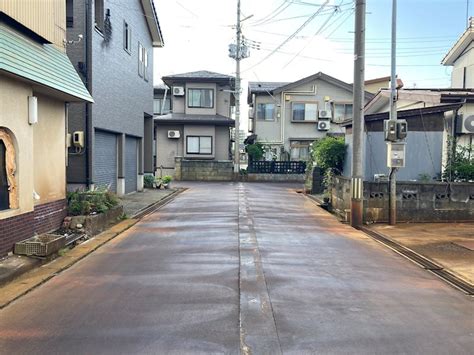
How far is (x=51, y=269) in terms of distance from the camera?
24.8 feet

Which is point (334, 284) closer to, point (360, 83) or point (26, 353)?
point (26, 353)

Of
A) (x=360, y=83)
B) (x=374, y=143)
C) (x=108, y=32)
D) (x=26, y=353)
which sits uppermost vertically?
(x=108, y=32)

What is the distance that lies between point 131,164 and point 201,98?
17184 mm

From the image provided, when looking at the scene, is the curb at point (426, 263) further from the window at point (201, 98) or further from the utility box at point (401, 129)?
the window at point (201, 98)

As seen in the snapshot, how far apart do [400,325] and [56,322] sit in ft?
11.9

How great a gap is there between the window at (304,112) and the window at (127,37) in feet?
63.6

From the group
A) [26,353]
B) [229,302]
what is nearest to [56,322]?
[26,353]

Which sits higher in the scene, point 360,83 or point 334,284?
point 360,83

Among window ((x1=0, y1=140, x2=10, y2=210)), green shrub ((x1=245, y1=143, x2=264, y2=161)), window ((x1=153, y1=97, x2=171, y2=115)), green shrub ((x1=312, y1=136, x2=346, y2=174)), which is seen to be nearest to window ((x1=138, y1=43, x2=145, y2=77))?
green shrub ((x1=312, y1=136, x2=346, y2=174))

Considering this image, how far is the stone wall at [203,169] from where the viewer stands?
3472cm

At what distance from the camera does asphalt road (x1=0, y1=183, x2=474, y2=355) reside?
4523 millimetres

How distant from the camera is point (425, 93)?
14961mm

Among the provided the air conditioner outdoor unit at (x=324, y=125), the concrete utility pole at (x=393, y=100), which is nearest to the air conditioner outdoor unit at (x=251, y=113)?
the air conditioner outdoor unit at (x=324, y=125)

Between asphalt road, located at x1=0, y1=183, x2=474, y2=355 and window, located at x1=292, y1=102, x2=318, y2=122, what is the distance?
90.5 ft
